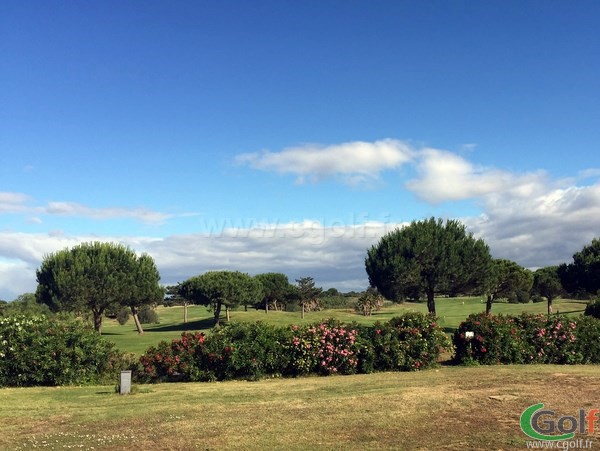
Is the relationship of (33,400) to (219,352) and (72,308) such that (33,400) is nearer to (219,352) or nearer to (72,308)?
(219,352)

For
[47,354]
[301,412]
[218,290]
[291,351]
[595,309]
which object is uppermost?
[218,290]

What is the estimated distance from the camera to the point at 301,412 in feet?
35.2

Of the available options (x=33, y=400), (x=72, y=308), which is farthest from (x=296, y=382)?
(x=72, y=308)

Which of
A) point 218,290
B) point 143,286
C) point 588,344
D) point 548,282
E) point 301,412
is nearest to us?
point 301,412

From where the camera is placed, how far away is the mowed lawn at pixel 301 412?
8.44m

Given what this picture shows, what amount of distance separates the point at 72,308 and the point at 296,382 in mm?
47499

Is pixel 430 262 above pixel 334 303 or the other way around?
above

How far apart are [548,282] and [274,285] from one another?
143 feet

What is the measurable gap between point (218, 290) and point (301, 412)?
6201 cm

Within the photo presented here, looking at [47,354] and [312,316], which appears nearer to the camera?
[47,354]

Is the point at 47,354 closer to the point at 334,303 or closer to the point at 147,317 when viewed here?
the point at 147,317

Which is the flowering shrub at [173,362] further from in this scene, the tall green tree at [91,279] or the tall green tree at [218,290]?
the tall green tree at [218,290]

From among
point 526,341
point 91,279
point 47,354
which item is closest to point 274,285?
point 91,279

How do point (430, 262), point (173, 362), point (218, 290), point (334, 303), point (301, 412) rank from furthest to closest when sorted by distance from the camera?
point (334, 303), point (218, 290), point (430, 262), point (173, 362), point (301, 412)
